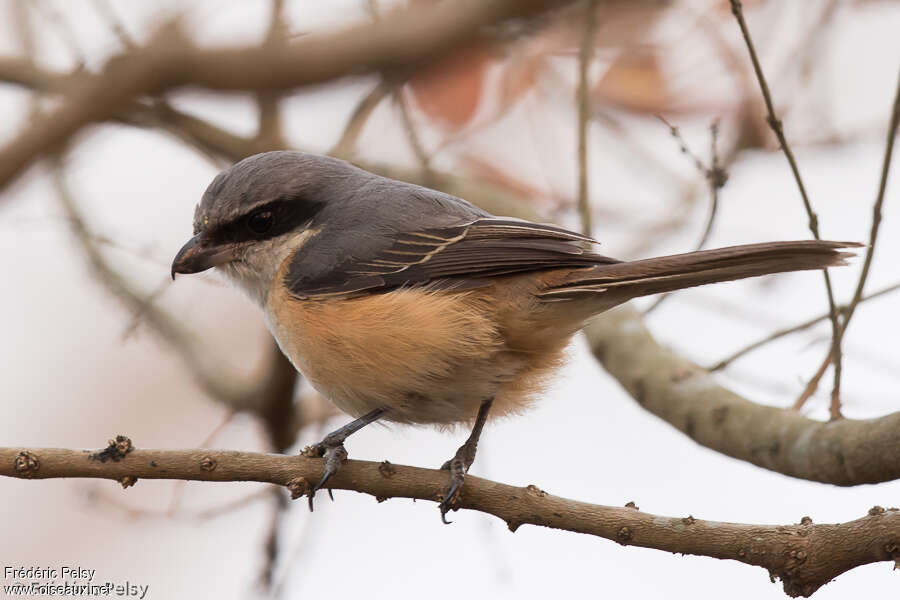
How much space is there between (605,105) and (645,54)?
46 cm

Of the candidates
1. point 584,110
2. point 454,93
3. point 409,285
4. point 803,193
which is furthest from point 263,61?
point 803,193

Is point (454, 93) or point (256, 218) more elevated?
point (454, 93)

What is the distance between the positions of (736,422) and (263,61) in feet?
10.8

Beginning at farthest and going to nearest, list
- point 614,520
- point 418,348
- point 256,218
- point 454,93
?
1. point 454,93
2. point 256,218
3. point 418,348
4. point 614,520

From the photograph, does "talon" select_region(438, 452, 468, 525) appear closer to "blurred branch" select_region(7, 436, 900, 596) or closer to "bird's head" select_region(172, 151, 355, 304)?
"blurred branch" select_region(7, 436, 900, 596)

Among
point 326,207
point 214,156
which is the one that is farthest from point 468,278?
point 214,156

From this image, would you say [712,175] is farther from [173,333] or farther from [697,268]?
[173,333]

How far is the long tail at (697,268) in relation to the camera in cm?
358

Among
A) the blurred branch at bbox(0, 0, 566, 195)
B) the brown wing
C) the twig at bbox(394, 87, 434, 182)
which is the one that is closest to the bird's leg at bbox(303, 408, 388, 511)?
the brown wing

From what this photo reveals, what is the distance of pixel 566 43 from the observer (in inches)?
280

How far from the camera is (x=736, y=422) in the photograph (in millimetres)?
4012

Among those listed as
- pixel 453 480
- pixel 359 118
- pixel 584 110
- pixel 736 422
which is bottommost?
Answer: pixel 453 480

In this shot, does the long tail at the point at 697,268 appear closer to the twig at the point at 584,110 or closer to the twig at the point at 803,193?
the twig at the point at 803,193

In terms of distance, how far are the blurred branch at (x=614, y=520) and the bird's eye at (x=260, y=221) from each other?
139 cm
